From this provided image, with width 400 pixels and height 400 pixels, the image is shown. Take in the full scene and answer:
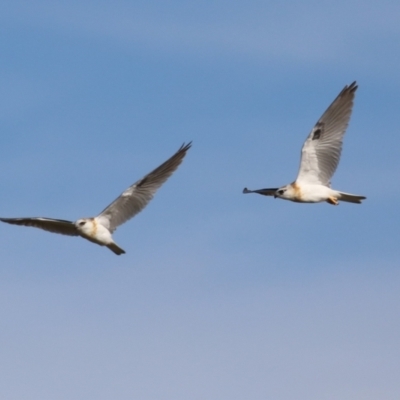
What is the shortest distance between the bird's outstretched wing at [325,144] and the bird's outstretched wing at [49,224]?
224 inches

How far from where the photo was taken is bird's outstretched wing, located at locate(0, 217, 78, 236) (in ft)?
60.3

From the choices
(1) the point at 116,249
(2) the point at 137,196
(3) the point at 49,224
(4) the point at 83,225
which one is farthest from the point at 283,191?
(3) the point at 49,224

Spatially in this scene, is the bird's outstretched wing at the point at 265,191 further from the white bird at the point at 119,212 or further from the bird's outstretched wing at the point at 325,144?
the white bird at the point at 119,212

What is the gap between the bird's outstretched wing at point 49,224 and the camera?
18375 mm

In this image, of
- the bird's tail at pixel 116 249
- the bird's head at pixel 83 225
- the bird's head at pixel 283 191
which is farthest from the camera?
the bird's head at pixel 283 191

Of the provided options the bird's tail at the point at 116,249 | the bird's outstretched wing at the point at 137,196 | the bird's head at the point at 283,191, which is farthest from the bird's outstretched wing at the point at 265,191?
the bird's tail at the point at 116,249

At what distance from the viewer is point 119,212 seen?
59.4ft

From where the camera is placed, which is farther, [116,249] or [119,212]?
[119,212]

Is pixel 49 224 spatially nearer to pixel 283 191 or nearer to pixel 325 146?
pixel 283 191

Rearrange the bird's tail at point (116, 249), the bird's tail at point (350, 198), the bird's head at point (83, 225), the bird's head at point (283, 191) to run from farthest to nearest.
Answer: the bird's head at point (283, 191) < the bird's tail at point (350, 198) < the bird's tail at point (116, 249) < the bird's head at point (83, 225)

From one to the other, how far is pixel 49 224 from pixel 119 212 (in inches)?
72.6

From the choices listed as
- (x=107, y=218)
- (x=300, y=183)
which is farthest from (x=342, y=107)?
(x=107, y=218)

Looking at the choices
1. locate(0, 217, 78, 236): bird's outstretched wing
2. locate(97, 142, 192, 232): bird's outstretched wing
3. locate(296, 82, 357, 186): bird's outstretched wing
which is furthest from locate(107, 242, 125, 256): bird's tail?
locate(296, 82, 357, 186): bird's outstretched wing

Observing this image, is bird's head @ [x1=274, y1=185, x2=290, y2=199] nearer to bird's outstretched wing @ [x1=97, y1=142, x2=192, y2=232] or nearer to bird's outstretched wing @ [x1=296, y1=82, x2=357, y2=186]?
bird's outstretched wing @ [x1=296, y1=82, x2=357, y2=186]
